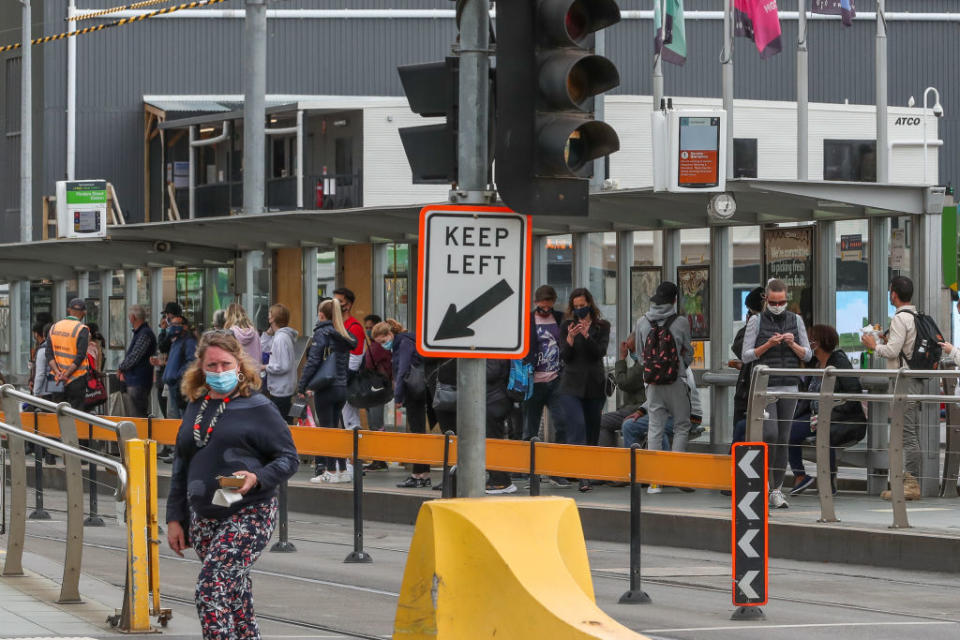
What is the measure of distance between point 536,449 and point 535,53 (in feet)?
18.7

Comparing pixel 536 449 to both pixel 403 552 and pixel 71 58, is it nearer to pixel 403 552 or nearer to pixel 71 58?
pixel 403 552

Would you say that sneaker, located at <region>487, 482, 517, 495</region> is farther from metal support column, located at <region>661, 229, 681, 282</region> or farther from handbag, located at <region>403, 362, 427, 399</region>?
metal support column, located at <region>661, 229, 681, 282</region>

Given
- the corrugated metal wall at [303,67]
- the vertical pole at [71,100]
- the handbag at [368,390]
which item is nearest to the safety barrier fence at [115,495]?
the handbag at [368,390]

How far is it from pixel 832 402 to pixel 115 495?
5706 millimetres

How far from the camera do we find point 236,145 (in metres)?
46.3

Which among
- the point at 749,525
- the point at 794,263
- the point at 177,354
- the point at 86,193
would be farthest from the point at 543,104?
the point at 86,193

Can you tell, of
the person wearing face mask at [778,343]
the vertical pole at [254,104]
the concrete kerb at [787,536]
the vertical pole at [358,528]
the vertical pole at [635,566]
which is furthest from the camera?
the vertical pole at [254,104]

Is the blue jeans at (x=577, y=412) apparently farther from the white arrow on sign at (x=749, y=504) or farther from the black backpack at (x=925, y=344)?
the white arrow on sign at (x=749, y=504)

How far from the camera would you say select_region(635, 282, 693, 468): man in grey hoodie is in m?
14.9

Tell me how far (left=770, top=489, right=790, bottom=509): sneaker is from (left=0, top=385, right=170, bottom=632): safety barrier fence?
516cm

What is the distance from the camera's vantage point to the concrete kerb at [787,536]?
11891 mm

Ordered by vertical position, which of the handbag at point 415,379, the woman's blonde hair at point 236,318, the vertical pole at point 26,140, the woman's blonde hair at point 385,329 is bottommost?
the handbag at point 415,379

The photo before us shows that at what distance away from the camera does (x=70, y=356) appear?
776 inches

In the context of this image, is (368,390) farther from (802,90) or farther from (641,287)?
(802,90)
